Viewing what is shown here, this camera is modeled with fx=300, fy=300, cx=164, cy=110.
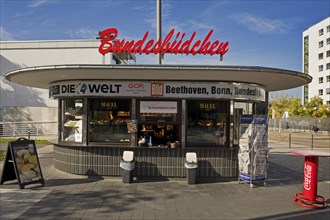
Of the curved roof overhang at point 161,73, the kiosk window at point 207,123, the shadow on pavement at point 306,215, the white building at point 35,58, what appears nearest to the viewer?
the shadow on pavement at point 306,215

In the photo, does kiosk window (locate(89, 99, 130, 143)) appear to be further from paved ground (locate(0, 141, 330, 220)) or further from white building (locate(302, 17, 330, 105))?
white building (locate(302, 17, 330, 105))

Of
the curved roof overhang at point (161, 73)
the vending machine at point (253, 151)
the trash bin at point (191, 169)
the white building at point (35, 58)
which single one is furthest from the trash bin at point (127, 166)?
the white building at point (35, 58)

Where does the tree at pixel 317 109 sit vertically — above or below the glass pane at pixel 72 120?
above

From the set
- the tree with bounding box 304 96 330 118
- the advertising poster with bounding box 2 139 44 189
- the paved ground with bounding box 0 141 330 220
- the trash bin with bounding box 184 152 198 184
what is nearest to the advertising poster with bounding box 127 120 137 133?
the paved ground with bounding box 0 141 330 220

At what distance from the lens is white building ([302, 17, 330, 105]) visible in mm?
65250

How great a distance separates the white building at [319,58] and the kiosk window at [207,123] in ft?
203

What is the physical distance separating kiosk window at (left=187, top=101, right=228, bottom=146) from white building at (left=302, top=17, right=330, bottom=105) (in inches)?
2432

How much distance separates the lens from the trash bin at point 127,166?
8.80 m

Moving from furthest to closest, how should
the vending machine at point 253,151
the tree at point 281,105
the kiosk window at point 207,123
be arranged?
the tree at point 281,105
the kiosk window at point 207,123
the vending machine at point 253,151

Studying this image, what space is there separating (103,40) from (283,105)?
2403 inches

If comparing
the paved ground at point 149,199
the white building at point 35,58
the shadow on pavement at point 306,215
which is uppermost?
the white building at point 35,58

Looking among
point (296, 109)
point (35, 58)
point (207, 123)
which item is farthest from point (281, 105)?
point (207, 123)

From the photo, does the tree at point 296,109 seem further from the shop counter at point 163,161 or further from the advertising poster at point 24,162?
the advertising poster at point 24,162

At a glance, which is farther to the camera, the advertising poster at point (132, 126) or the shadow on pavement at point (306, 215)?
the advertising poster at point (132, 126)
